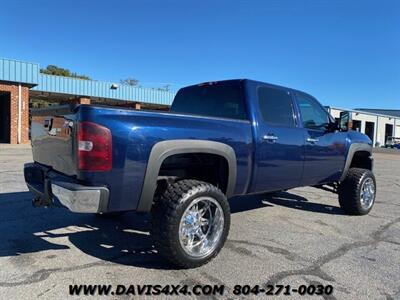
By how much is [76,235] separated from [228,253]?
1940 millimetres

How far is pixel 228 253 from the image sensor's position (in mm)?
4723

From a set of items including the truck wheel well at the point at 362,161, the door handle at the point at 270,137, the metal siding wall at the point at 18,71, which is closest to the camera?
the door handle at the point at 270,137

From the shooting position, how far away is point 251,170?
4961 millimetres

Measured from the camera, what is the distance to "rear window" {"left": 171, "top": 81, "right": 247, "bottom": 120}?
533cm

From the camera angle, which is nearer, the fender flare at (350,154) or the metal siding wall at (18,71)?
the fender flare at (350,154)

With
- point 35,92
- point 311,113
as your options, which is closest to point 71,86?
point 35,92

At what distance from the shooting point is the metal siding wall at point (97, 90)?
29344mm

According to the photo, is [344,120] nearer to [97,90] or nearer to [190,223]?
[190,223]

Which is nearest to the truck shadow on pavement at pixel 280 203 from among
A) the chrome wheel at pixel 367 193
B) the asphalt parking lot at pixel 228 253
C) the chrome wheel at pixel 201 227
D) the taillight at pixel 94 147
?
the asphalt parking lot at pixel 228 253

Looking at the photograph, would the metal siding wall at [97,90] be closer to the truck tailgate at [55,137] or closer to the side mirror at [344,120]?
the truck tailgate at [55,137]

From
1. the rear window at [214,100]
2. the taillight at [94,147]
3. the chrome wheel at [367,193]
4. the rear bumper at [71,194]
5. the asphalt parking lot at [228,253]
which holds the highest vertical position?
the rear window at [214,100]

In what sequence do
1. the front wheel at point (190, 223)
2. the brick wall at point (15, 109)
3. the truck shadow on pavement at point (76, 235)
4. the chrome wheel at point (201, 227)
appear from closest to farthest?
1. the front wheel at point (190, 223)
2. the chrome wheel at point (201, 227)
3. the truck shadow on pavement at point (76, 235)
4. the brick wall at point (15, 109)

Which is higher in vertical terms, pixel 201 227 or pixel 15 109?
pixel 15 109

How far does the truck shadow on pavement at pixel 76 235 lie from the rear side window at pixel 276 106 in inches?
77.7
